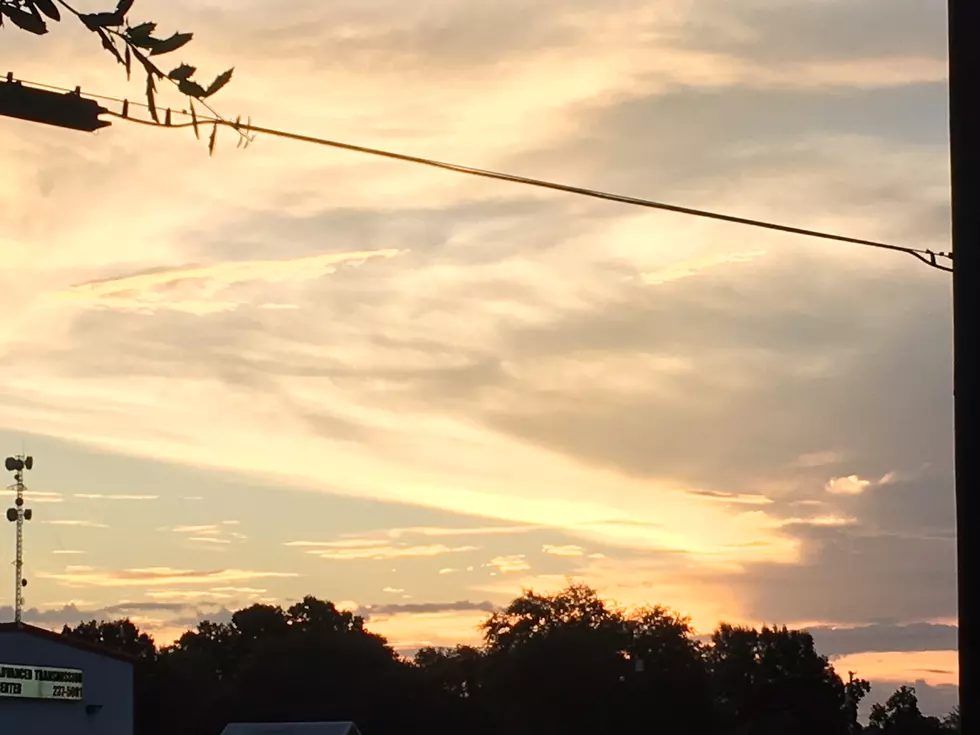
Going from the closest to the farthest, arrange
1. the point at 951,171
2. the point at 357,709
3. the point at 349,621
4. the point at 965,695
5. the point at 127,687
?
the point at 965,695 → the point at 951,171 → the point at 127,687 → the point at 357,709 → the point at 349,621

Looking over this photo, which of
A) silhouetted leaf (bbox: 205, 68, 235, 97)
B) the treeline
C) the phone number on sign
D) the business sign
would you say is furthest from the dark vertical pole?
the treeline

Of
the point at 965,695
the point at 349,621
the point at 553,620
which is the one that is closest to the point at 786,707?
the point at 553,620

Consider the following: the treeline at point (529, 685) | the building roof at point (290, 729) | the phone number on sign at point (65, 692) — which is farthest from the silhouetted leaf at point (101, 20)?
the treeline at point (529, 685)

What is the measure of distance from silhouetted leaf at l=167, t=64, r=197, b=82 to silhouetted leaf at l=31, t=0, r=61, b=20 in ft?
1.29

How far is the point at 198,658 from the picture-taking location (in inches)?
4902

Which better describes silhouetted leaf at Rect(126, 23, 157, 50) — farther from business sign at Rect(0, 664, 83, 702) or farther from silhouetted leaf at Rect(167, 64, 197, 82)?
business sign at Rect(0, 664, 83, 702)

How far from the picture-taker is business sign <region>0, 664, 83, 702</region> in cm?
5750

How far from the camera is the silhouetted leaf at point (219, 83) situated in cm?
466

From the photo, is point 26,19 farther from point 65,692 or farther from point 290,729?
point 290,729

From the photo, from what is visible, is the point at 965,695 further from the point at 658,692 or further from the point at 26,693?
the point at 658,692

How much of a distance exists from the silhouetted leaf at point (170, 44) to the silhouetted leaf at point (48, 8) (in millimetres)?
322

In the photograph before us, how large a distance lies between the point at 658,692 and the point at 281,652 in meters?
28.6

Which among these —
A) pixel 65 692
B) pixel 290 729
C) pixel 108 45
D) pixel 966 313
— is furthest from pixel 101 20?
pixel 290 729

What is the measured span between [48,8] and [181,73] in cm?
46
